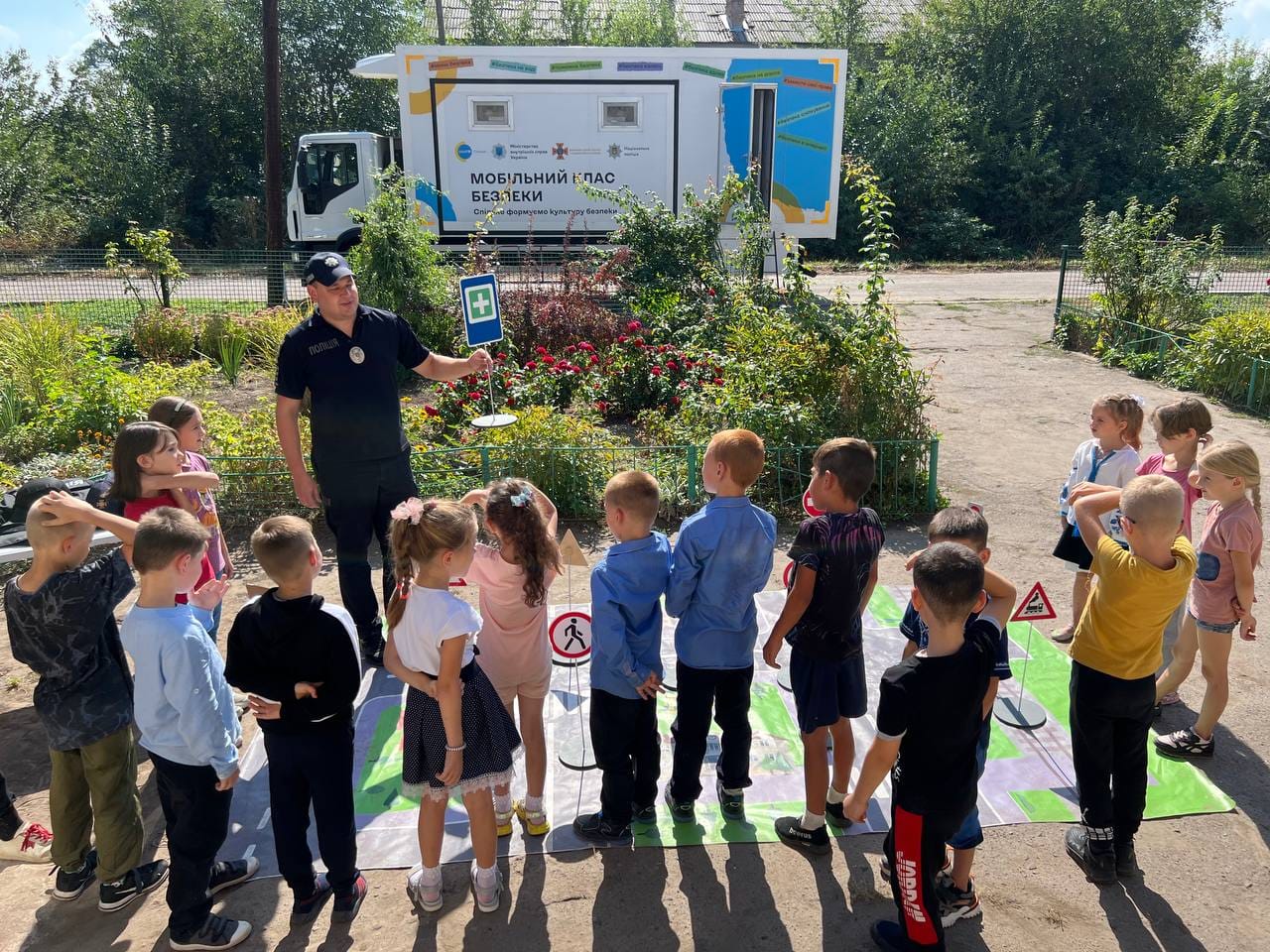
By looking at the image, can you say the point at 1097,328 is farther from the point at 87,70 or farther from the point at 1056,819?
the point at 87,70

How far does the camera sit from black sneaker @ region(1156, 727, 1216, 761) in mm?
3840

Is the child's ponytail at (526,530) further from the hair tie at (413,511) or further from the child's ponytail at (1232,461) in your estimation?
the child's ponytail at (1232,461)

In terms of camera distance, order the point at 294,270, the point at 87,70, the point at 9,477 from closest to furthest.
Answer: the point at 9,477 → the point at 294,270 → the point at 87,70

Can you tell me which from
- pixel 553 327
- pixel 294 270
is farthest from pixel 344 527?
pixel 294 270

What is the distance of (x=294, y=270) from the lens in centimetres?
1373

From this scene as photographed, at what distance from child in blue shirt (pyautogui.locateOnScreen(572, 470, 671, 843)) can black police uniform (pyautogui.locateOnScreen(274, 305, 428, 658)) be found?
5.72 feet

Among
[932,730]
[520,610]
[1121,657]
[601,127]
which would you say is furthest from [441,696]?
[601,127]

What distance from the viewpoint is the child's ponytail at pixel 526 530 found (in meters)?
3.05

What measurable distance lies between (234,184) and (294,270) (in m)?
15.6

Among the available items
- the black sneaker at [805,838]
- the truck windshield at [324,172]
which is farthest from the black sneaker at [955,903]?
the truck windshield at [324,172]

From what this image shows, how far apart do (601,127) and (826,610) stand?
1408 cm

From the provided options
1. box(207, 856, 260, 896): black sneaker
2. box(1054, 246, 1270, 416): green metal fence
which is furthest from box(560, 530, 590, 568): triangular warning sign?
box(1054, 246, 1270, 416): green metal fence

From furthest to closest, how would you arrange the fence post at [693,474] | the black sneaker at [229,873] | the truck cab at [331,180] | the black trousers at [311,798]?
the truck cab at [331,180]
the fence post at [693,474]
the black sneaker at [229,873]
the black trousers at [311,798]

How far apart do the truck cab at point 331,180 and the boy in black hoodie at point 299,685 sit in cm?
1609
